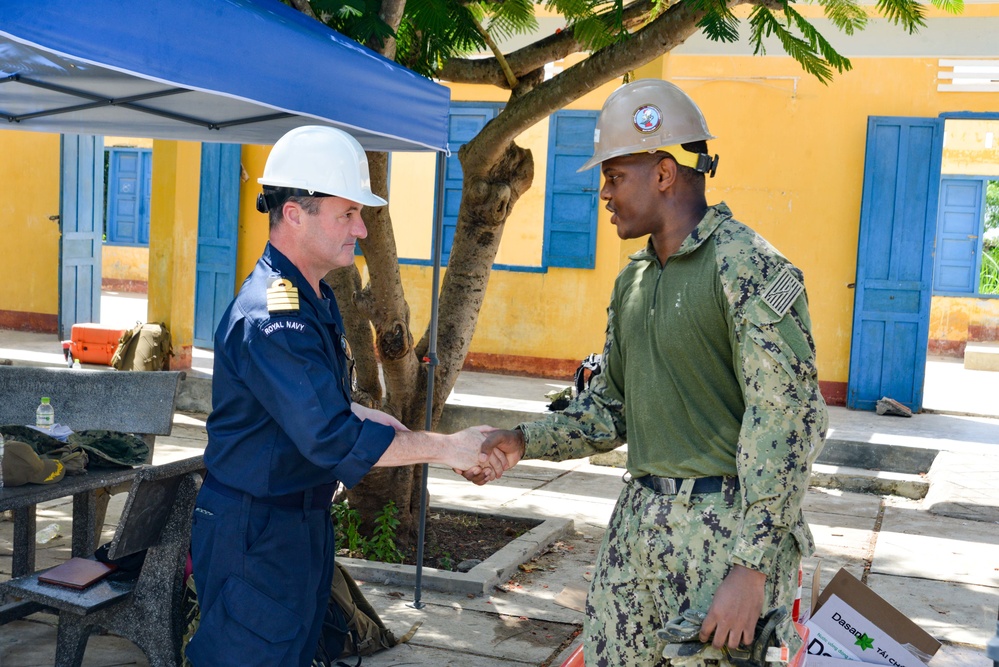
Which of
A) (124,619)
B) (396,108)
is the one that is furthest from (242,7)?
(124,619)

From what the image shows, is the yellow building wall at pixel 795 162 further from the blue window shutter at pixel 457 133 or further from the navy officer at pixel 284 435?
the navy officer at pixel 284 435

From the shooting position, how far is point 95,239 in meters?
13.8

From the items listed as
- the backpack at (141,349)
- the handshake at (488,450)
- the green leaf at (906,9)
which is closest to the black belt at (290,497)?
the handshake at (488,450)

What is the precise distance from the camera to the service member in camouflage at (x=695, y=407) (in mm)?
2463

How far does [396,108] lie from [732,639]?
9.66 ft

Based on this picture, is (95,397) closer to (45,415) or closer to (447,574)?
(45,415)

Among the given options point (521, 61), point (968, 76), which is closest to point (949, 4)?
point (521, 61)

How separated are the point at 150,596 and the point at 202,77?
1812 millimetres

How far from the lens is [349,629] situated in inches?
179

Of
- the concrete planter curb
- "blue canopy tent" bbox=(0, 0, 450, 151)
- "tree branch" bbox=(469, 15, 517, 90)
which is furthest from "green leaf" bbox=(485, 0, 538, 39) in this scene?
the concrete planter curb

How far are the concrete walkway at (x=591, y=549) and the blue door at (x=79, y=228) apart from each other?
150 inches

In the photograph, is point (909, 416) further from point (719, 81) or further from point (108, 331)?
point (108, 331)

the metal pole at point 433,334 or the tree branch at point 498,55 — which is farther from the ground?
the tree branch at point 498,55

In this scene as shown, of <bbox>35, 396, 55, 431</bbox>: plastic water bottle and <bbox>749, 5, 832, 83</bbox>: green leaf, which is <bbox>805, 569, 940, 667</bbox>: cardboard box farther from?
<bbox>35, 396, 55, 431</bbox>: plastic water bottle
